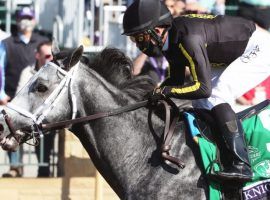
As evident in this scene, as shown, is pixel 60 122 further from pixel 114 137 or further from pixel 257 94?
pixel 257 94

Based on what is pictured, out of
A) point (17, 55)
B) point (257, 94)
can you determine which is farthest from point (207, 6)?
point (17, 55)

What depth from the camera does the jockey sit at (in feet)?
22.0

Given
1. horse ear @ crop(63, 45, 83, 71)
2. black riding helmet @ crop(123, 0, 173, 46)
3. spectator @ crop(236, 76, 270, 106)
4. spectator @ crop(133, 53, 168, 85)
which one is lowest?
spectator @ crop(236, 76, 270, 106)

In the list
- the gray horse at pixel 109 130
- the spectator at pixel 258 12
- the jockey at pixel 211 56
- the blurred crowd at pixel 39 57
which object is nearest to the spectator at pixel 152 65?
the blurred crowd at pixel 39 57

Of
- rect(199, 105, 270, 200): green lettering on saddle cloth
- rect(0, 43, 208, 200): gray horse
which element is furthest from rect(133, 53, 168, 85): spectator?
rect(199, 105, 270, 200): green lettering on saddle cloth

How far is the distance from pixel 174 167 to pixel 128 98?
706 millimetres

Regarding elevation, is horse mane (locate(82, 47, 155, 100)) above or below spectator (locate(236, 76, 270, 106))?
above

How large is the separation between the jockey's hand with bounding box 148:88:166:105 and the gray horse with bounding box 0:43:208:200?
0.13 m

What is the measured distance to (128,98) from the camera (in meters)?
7.09

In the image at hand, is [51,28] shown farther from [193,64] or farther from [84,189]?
[193,64]

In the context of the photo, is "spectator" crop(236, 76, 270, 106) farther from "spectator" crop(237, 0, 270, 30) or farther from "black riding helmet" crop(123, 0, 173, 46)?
"black riding helmet" crop(123, 0, 173, 46)

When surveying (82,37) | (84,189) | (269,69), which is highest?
(269,69)

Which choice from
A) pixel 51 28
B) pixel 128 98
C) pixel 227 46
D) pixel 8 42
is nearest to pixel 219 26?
pixel 227 46

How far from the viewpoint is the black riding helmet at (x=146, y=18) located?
22.3ft
